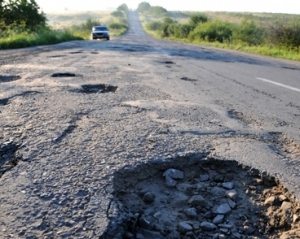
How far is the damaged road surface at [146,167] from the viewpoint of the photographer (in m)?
1.67

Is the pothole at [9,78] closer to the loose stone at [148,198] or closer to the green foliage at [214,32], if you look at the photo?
the loose stone at [148,198]

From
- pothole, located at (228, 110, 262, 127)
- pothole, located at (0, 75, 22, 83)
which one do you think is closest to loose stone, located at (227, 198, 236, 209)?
pothole, located at (228, 110, 262, 127)

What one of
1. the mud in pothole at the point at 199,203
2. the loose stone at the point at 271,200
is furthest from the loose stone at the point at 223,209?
the loose stone at the point at 271,200

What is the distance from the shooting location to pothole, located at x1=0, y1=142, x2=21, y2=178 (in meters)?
2.17

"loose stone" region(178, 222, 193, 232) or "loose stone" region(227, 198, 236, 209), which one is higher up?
"loose stone" region(178, 222, 193, 232)

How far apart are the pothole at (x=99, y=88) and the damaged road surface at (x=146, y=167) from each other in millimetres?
340

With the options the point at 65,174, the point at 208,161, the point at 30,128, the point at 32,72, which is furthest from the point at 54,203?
the point at 32,72

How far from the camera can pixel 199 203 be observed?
1.90 meters

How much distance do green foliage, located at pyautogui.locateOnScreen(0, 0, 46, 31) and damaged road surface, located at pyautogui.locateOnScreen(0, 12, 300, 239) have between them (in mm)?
20323

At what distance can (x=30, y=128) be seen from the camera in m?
2.89

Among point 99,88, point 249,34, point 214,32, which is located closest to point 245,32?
point 249,34

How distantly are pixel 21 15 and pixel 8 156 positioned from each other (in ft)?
76.7

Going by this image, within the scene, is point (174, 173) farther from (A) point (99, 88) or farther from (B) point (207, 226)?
(A) point (99, 88)

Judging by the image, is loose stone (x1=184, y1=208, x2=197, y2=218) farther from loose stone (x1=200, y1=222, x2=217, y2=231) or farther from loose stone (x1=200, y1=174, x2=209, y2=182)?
loose stone (x1=200, y1=174, x2=209, y2=182)
